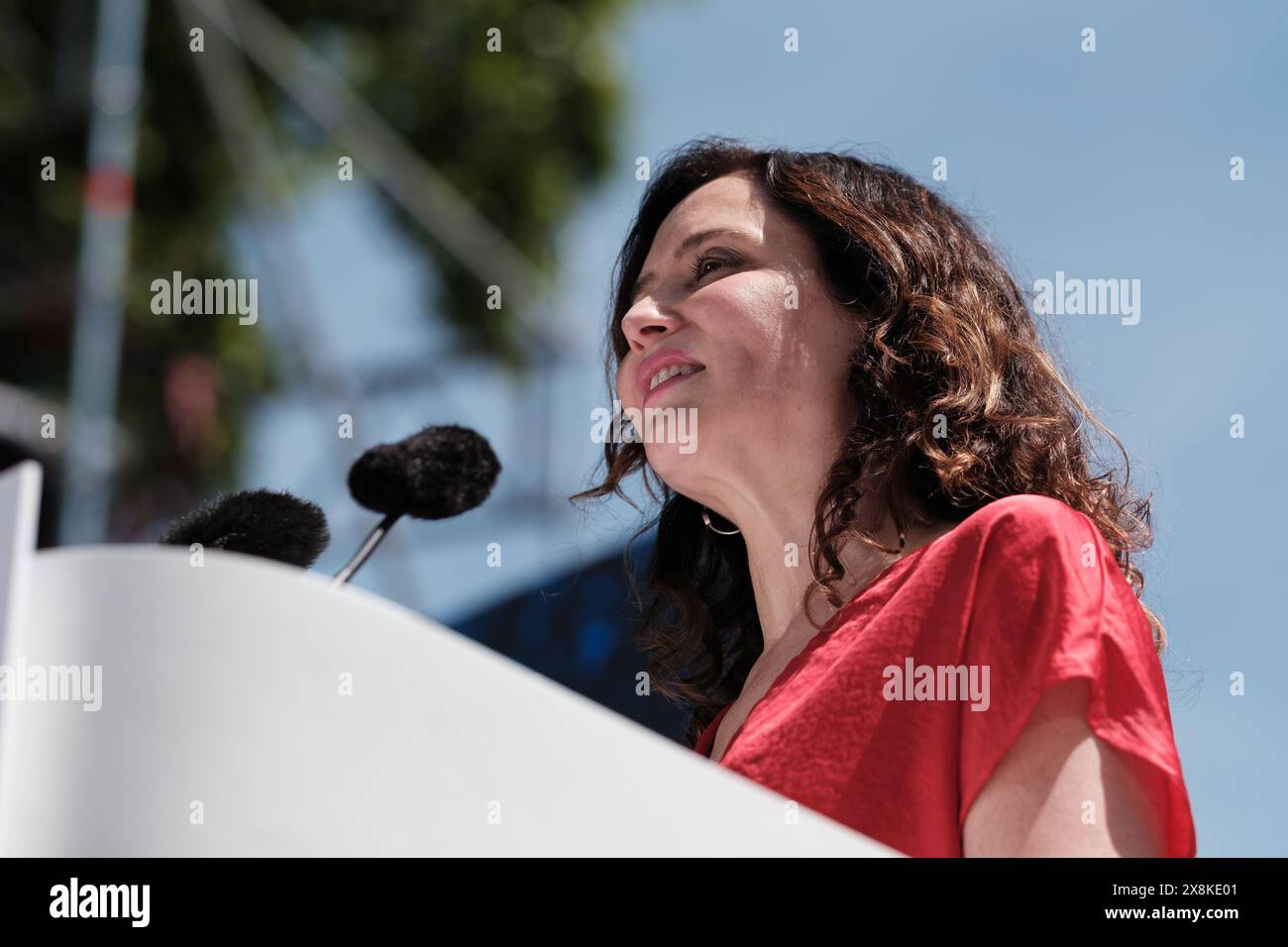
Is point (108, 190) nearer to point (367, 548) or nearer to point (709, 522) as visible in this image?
point (709, 522)

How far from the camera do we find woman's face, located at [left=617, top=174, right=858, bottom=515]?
1817 mm

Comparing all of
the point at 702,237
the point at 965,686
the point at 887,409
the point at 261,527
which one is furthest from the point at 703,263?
the point at 965,686

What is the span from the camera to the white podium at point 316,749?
98 cm

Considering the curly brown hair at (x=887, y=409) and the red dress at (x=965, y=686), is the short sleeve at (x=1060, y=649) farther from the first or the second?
the curly brown hair at (x=887, y=409)

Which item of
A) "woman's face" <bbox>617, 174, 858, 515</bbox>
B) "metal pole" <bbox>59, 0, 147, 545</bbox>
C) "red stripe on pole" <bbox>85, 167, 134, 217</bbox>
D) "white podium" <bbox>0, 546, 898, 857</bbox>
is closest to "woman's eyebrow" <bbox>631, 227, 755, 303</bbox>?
"woman's face" <bbox>617, 174, 858, 515</bbox>

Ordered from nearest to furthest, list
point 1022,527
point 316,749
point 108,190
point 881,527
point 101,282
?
1. point 316,749
2. point 1022,527
3. point 881,527
4. point 101,282
5. point 108,190

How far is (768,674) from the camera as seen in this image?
68.6 inches

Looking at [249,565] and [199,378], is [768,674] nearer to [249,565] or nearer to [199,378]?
[249,565]

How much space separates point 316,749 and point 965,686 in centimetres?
57

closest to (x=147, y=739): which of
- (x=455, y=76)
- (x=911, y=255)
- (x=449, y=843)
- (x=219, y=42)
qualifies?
(x=449, y=843)

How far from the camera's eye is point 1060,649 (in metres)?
1.22

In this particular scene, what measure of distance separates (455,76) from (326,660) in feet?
29.3
